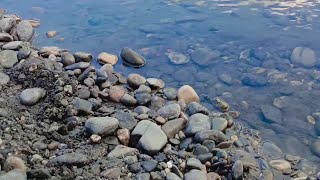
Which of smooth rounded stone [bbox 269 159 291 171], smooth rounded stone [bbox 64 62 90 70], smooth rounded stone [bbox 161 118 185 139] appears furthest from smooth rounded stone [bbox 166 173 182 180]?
smooth rounded stone [bbox 64 62 90 70]

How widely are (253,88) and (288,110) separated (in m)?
0.52

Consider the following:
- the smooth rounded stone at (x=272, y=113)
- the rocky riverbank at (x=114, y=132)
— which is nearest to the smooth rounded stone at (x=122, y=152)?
the rocky riverbank at (x=114, y=132)

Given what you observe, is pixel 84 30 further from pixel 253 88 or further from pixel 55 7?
pixel 253 88

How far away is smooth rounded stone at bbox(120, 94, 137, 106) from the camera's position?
12.8ft

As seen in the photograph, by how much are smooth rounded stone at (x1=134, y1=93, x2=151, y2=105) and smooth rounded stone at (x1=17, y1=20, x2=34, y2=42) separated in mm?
2078

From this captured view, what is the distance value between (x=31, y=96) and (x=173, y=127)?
4.30 ft

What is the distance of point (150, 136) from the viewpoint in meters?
3.22

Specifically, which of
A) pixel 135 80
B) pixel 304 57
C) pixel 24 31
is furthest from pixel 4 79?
pixel 304 57

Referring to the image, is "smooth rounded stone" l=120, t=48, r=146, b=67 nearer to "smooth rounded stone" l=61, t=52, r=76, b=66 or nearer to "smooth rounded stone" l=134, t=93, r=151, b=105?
"smooth rounded stone" l=61, t=52, r=76, b=66

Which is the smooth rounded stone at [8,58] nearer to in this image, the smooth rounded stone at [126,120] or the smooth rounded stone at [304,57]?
the smooth rounded stone at [126,120]

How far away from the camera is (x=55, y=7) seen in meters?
6.59

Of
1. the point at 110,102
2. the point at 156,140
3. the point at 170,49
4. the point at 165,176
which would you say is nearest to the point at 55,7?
the point at 170,49

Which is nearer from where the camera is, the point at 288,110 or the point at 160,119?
the point at 160,119

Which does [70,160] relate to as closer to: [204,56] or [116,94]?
[116,94]
